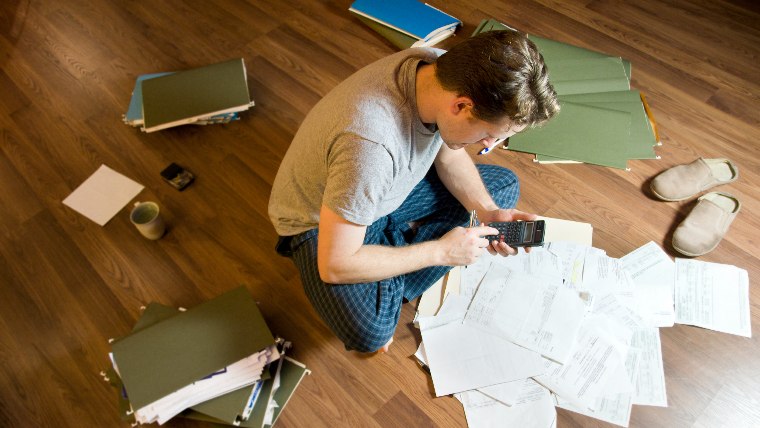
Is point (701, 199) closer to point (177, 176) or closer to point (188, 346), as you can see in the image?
point (188, 346)

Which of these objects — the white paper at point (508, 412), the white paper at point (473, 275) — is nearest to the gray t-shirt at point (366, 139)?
the white paper at point (473, 275)

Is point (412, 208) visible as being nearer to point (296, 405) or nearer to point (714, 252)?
point (296, 405)

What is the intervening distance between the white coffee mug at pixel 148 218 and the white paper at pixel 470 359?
93cm

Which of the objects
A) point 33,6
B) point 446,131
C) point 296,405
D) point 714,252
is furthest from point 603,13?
point 33,6

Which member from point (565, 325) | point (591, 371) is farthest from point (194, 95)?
point (591, 371)

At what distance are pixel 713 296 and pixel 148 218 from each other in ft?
5.84

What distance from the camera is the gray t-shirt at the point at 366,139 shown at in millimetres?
915

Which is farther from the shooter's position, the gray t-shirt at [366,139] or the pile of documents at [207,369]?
the pile of documents at [207,369]

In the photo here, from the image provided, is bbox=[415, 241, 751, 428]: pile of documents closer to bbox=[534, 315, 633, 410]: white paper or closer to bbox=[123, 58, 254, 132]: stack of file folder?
bbox=[534, 315, 633, 410]: white paper

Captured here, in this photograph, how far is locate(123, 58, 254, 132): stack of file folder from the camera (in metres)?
1.89

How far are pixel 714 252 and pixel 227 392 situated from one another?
4.97 feet

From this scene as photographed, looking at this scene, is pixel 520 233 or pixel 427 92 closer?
pixel 427 92

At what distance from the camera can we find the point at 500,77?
0.83 metres

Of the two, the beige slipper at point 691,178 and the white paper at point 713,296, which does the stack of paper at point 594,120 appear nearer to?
the beige slipper at point 691,178
